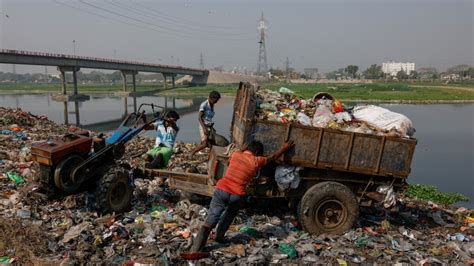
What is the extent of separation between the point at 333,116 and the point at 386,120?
2.27 feet

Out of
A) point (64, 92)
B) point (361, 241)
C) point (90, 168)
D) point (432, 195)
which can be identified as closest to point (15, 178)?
point (90, 168)

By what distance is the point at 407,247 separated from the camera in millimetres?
5082

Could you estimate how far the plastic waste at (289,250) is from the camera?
4684 mm

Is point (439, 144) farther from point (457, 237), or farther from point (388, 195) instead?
point (388, 195)

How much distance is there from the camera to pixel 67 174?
5160 mm

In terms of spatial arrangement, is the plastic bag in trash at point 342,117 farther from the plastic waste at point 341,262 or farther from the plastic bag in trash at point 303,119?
the plastic waste at point 341,262

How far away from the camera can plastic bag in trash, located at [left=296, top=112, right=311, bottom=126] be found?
531 centimetres

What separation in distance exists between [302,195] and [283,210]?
0.87 m

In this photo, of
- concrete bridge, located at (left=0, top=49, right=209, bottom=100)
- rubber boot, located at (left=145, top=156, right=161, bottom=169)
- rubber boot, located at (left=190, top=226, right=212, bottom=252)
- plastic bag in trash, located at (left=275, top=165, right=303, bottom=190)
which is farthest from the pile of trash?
concrete bridge, located at (left=0, top=49, right=209, bottom=100)

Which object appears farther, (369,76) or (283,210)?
(369,76)

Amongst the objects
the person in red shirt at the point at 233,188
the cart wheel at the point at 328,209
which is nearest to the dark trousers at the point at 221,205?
the person in red shirt at the point at 233,188

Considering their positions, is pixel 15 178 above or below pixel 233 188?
below

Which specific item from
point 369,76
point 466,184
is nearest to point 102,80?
point 369,76

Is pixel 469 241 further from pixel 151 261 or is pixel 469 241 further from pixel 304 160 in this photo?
pixel 151 261
